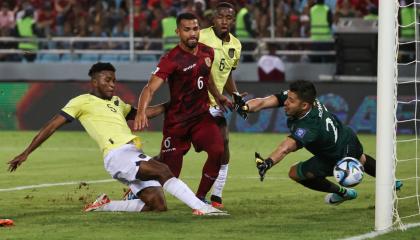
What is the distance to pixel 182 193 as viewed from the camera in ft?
36.6

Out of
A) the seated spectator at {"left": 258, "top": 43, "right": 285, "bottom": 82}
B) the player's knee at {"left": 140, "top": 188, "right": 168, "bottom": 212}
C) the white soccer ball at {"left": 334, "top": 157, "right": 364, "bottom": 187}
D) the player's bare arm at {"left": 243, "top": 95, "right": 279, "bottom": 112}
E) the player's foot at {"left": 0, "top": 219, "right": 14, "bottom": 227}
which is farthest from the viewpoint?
the seated spectator at {"left": 258, "top": 43, "right": 285, "bottom": 82}

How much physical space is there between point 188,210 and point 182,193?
96cm

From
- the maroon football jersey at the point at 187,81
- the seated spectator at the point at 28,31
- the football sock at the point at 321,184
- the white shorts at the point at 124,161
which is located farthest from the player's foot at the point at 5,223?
the seated spectator at the point at 28,31

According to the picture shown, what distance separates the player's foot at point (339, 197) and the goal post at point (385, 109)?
214 cm

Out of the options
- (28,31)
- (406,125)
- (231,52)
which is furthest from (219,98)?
(28,31)

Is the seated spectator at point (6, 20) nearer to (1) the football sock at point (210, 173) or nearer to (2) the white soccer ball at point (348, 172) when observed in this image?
(1) the football sock at point (210, 173)

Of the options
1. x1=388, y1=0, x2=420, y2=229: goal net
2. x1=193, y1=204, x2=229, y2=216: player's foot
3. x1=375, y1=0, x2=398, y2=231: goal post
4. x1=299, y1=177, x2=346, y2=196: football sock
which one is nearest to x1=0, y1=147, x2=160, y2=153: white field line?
x1=388, y1=0, x2=420, y2=229: goal net

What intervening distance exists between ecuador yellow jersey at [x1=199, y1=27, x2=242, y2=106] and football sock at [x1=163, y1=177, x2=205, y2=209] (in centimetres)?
189

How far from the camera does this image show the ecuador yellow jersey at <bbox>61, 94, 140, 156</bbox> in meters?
11.7

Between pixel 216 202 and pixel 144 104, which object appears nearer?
pixel 144 104

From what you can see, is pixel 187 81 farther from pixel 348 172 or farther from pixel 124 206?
pixel 348 172

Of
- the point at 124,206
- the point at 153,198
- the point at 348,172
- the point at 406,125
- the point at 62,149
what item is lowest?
the point at 62,149

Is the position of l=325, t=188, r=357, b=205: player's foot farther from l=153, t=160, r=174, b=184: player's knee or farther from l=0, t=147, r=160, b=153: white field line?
l=0, t=147, r=160, b=153: white field line

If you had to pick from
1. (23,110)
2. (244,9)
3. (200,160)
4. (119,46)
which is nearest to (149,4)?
(119,46)
